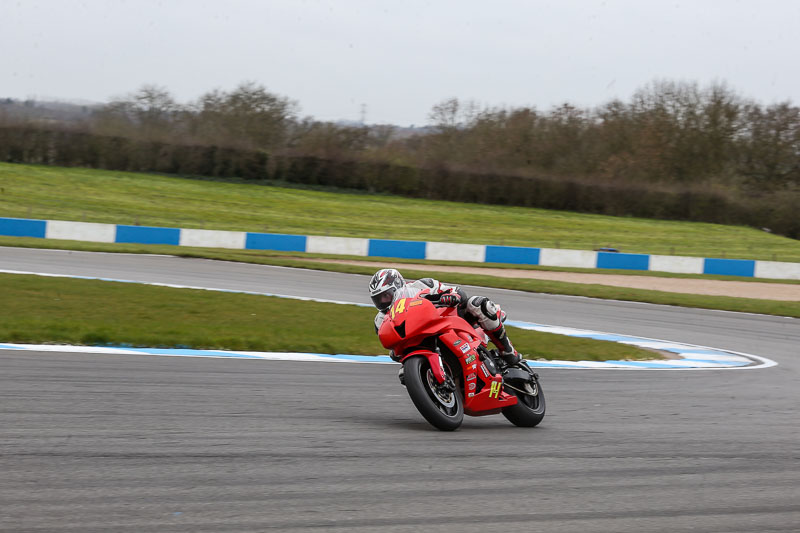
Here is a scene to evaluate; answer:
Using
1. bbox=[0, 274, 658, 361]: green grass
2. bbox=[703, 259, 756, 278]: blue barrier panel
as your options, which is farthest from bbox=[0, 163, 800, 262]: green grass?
bbox=[0, 274, 658, 361]: green grass

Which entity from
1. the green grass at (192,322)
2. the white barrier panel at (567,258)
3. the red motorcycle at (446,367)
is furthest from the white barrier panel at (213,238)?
the red motorcycle at (446,367)

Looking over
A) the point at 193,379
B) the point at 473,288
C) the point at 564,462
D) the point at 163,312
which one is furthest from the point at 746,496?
the point at 473,288

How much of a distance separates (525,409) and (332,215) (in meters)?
33.0

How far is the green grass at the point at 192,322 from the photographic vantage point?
33.7 ft

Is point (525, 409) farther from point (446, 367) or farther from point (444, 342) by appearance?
point (444, 342)

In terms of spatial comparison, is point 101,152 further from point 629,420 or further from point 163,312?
point 629,420

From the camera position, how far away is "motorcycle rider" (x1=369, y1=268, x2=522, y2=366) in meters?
6.36

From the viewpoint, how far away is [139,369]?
319 inches

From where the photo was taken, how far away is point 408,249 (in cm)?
2808

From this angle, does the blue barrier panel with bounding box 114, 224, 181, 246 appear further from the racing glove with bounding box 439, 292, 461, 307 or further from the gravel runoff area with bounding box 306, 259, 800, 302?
the racing glove with bounding box 439, 292, 461, 307

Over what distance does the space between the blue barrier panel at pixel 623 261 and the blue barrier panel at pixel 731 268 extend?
6.40 feet

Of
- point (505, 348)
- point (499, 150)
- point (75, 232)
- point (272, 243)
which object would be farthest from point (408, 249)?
point (499, 150)

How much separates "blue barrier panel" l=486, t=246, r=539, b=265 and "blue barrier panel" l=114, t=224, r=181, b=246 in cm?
958

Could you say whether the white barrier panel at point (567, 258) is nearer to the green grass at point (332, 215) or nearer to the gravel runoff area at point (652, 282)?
the gravel runoff area at point (652, 282)
